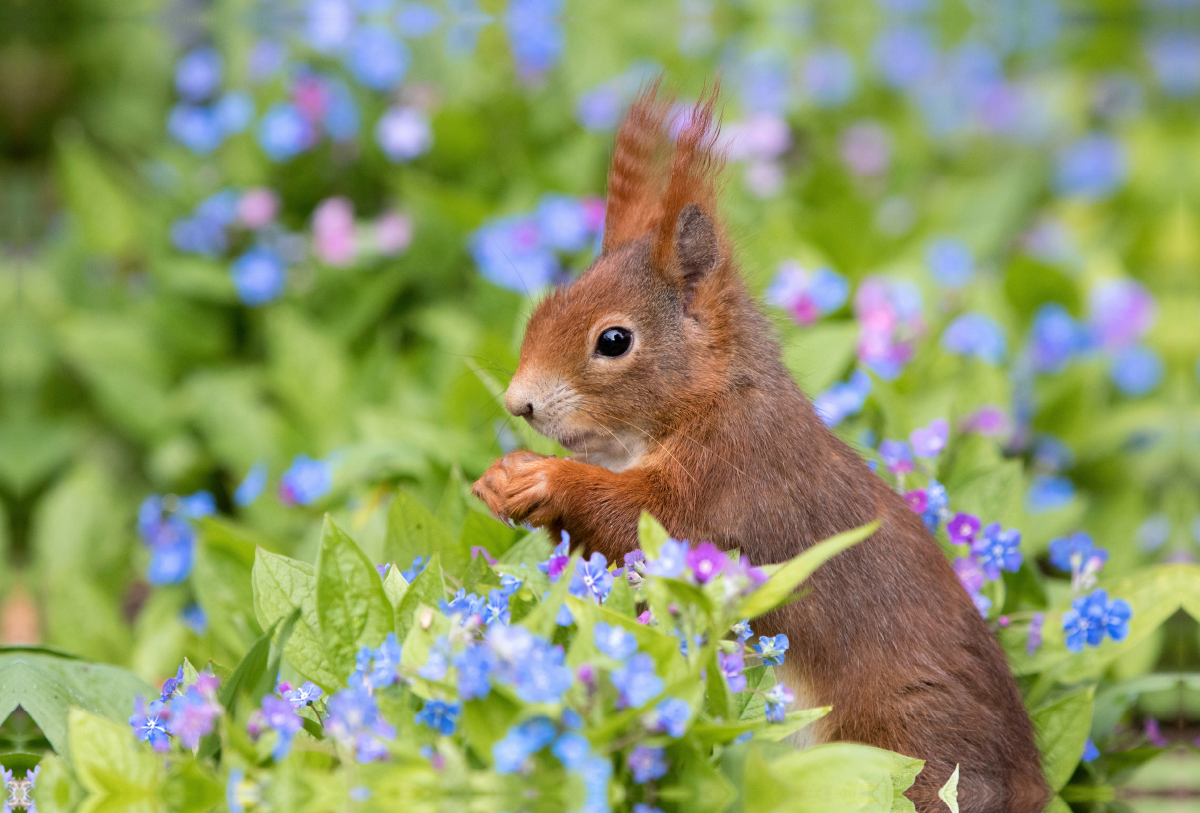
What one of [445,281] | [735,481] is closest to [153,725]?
[735,481]

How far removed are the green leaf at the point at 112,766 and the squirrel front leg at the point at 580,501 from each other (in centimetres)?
87

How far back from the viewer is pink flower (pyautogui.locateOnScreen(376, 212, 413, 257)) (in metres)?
5.30

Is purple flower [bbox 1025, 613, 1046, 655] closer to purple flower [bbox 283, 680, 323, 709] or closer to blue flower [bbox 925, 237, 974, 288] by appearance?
purple flower [bbox 283, 680, 323, 709]

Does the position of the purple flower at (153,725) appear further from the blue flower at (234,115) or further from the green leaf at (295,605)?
the blue flower at (234,115)

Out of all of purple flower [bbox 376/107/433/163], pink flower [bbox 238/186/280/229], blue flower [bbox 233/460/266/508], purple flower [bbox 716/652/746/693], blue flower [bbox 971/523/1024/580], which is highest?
purple flower [bbox 376/107/433/163]

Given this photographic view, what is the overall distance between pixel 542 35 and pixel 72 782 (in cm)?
515

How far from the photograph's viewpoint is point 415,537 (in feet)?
9.21

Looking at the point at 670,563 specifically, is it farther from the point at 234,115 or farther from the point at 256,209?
the point at 234,115

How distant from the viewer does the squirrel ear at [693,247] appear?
2.76 metres

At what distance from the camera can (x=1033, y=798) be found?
101 inches

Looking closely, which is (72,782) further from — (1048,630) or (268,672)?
(1048,630)

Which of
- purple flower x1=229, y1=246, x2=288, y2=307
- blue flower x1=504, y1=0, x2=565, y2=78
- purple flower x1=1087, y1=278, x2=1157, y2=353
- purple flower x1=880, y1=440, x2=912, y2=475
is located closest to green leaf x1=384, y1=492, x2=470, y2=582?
purple flower x1=880, y1=440, x2=912, y2=475

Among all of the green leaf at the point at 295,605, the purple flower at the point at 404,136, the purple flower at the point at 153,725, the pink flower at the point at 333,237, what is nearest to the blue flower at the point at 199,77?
the purple flower at the point at 404,136

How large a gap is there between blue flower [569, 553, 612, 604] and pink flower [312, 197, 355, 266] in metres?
3.30
